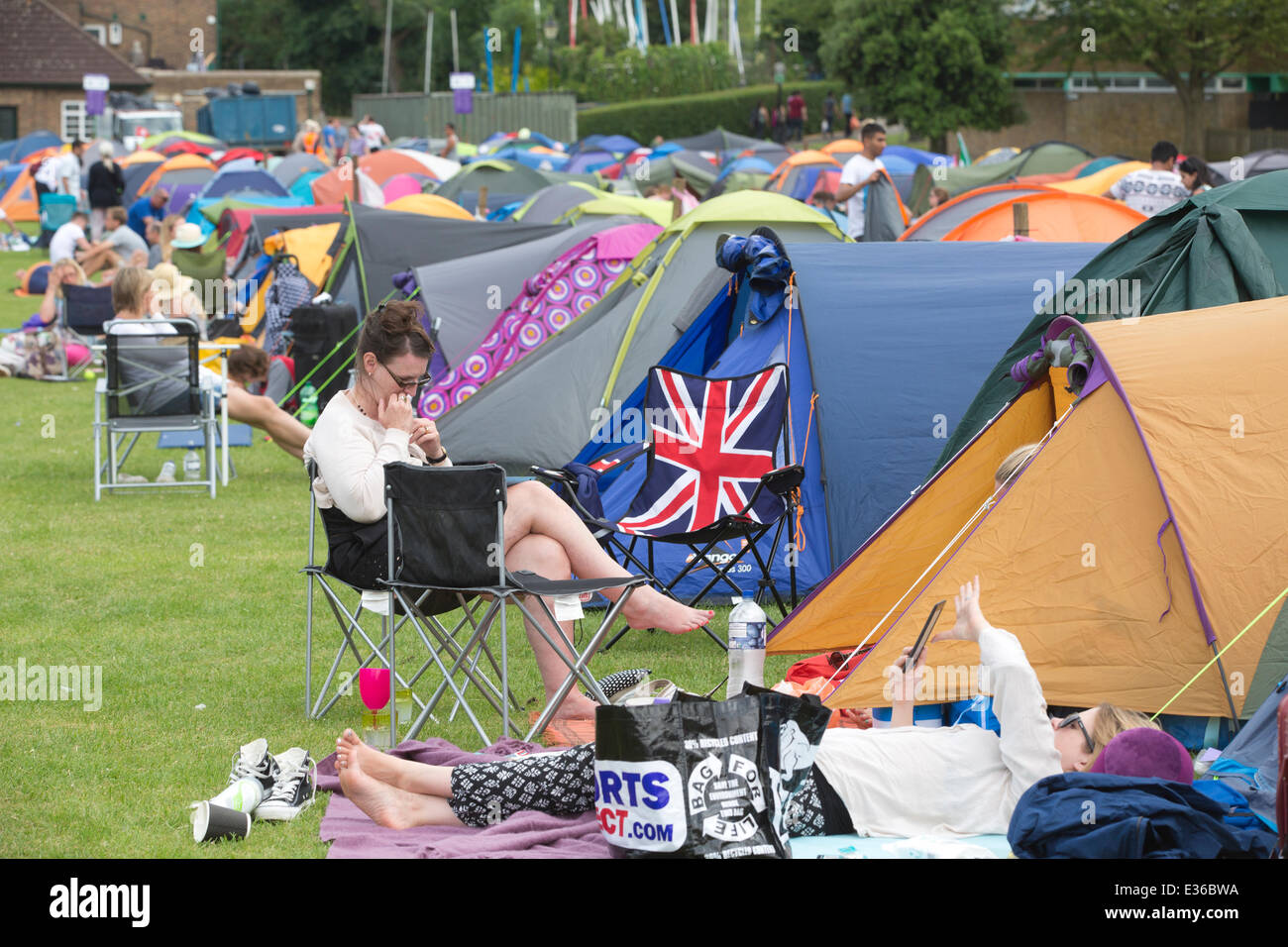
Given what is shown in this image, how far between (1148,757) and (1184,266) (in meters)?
2.61

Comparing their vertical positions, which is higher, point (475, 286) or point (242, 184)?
point (242, 184)

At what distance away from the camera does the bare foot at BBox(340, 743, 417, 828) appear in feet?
13.6

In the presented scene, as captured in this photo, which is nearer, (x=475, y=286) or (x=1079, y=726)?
(x=1079, y=726)

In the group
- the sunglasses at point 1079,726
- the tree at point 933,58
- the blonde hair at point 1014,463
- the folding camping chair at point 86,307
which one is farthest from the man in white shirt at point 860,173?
the tree at point 933,58

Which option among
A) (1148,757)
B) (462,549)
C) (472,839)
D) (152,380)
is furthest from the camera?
(152,380)

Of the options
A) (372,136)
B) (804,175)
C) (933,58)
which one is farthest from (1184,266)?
(933,58)

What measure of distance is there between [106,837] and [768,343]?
3.97m

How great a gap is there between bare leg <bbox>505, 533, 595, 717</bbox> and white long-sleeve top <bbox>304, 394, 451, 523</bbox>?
458mm

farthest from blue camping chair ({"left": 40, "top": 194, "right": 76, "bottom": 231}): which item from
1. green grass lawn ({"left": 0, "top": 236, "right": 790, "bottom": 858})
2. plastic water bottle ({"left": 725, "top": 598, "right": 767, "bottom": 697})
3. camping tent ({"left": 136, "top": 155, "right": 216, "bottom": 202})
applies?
plastic water bottle ({"left": 725, "top": 598, "right": 767, "bottom": 697})

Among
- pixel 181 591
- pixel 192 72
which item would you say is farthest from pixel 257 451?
pixel 192 72

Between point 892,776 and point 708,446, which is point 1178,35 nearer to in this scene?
point 708,446

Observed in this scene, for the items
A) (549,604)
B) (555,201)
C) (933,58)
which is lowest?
(549,604)

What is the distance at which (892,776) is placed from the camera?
409 cm
